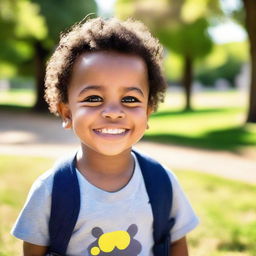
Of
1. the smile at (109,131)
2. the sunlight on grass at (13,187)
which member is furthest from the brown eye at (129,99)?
the sunlight on grass at (13,187)

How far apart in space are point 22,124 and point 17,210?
9.89 meters

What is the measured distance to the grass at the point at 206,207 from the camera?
3.40 m

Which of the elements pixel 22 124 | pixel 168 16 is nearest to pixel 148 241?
pixel 22 124

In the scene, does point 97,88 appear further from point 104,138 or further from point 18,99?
point 18,99

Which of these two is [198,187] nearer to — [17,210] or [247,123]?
[17,210]

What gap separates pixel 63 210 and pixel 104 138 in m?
0.35

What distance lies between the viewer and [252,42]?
43.0 ft

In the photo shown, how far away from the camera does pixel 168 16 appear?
18438 millimetres

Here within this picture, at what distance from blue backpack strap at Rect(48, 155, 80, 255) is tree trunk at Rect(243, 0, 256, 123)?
1182cm

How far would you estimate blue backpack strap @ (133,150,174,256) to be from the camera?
2.04 metres

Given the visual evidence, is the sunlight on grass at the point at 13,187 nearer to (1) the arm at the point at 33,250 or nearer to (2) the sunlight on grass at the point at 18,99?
(1) the arm at the point at 33,250

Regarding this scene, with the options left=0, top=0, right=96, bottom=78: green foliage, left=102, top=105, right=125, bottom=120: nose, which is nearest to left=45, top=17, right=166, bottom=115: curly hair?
left=102, top=105, right=125, bottom=120: nose

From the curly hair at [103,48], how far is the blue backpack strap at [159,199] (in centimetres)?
32

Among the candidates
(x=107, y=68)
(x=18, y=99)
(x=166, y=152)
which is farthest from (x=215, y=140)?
(x=18, y=99)
